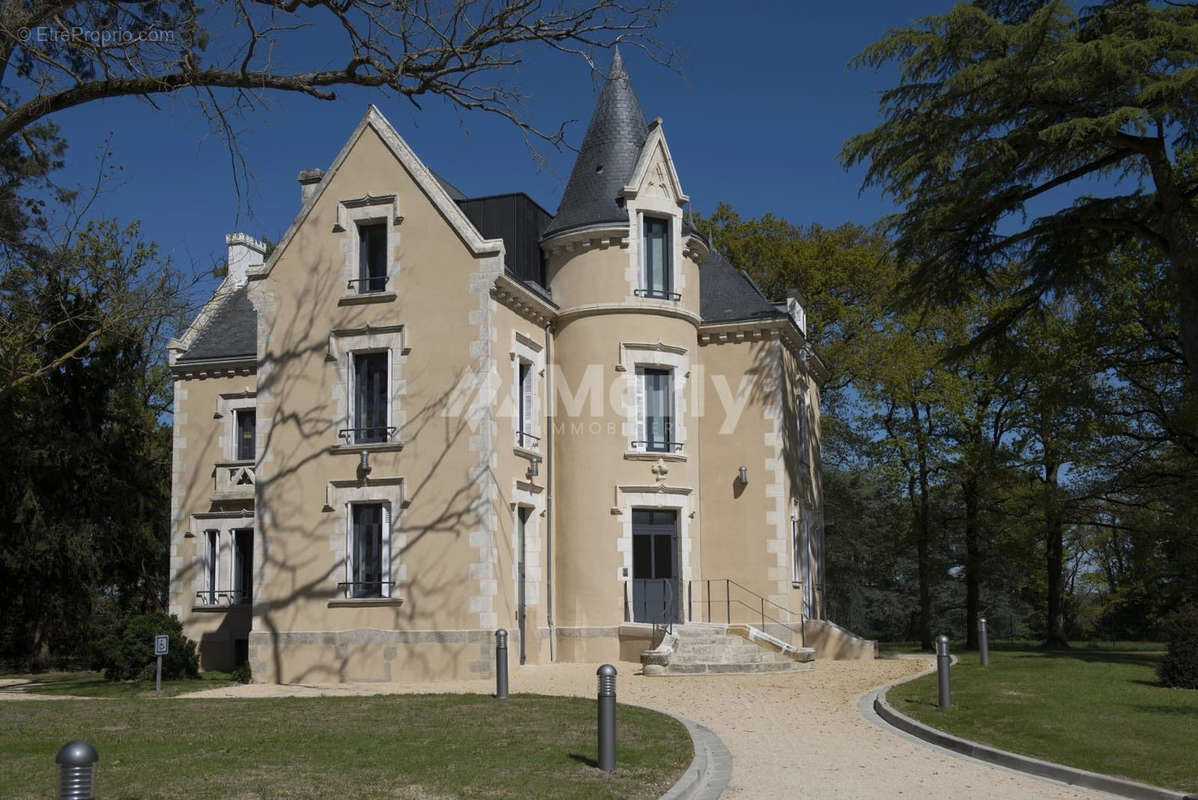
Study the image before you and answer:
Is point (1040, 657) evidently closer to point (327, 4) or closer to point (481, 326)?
point (481, 326)

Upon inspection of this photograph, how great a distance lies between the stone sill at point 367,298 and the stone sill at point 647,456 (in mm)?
6318

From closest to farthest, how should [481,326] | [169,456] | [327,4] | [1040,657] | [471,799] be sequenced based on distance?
[471,799], [327,4], [481,326], [1040,657], [169,456]

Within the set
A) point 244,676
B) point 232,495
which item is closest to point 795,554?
point 244,676

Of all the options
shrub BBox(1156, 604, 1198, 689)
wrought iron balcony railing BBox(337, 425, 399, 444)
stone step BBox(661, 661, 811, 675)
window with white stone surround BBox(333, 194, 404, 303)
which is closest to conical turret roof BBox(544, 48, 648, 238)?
window with white stone surround BBox(333, 194, 404, 303)

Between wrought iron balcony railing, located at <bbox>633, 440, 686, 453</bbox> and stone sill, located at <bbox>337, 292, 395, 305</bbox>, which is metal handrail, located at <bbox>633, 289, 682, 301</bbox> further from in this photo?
stone sill, located at <bbox>337, 292, 395, 305</bbox>

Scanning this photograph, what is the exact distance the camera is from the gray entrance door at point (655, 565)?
25.5 meters

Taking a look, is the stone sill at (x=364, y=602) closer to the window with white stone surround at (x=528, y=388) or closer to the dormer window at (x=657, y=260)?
the window with white stone surround at (x=528, y=388)

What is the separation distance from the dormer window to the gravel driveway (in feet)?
28.2

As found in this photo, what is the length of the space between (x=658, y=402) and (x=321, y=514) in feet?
26.6

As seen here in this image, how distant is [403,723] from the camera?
13.3 metres

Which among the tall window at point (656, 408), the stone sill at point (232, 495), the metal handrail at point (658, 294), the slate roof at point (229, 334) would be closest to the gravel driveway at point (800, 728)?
the tall window at point (656, 408)

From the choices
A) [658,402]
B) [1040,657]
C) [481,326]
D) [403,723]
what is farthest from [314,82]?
[1040,657]

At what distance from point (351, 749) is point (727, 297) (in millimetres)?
19368

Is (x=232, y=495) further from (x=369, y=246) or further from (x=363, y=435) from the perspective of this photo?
(x=369, y=246)
